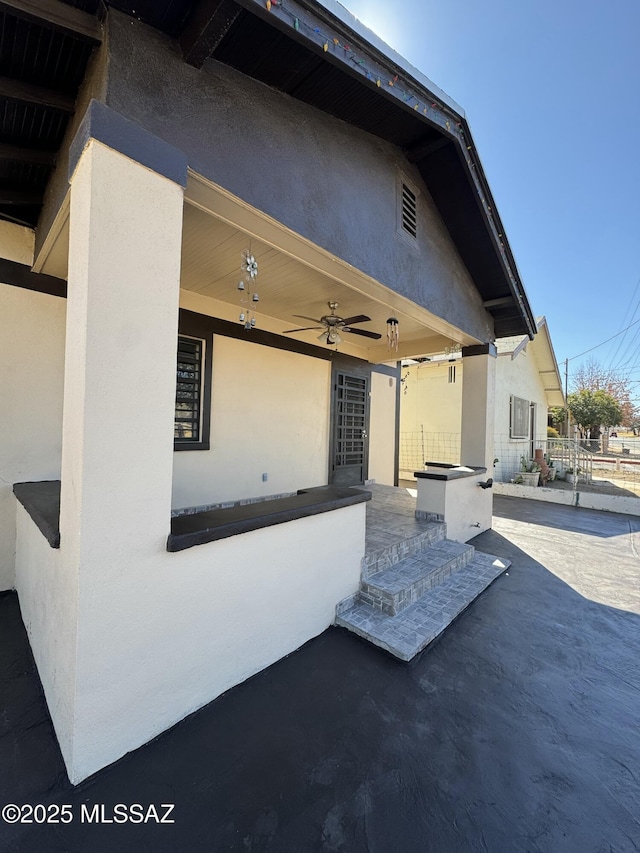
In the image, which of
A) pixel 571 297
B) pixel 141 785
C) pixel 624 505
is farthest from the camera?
pixel 571 297

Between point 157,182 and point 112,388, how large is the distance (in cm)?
113

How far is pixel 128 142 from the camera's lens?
1.72 m

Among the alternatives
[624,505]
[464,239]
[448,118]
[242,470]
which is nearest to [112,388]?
[242,470]

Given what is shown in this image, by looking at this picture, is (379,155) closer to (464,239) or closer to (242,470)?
(464,239)

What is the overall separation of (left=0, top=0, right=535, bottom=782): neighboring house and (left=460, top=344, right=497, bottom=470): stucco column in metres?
1.92

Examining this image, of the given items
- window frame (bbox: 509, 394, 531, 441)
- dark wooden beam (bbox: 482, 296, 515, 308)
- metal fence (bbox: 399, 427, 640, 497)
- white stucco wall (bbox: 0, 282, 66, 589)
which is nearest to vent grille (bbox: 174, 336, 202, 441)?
white stucco wall (bbox: 0, 282, 66, 589)

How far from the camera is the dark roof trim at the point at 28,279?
3.12 m

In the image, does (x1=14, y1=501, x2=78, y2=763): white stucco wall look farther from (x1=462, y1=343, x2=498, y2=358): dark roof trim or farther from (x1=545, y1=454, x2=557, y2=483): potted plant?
(x1=545, y1=454, x2=557, y2=483): potted plant

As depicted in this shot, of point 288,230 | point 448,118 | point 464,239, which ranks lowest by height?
point 288,230

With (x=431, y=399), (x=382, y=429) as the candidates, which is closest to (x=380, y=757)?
(x=382, y=429)

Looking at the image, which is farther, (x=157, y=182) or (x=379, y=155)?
(x=379, y=155)

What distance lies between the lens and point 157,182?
181cm

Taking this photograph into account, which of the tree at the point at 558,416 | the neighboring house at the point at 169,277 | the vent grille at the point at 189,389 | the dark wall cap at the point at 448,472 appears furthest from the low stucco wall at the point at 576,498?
the tree at the point at 558,416

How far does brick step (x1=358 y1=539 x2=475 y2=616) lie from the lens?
3059mm
